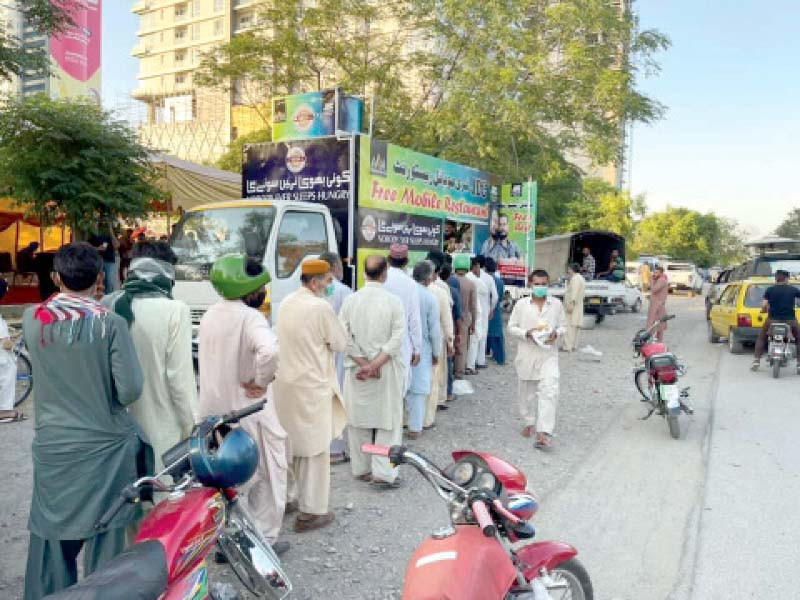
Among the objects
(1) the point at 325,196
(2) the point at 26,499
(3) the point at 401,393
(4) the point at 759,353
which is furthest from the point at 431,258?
(4) the point at 759,353

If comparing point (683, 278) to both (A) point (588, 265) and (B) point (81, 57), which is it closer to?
(A) point (588, 265)

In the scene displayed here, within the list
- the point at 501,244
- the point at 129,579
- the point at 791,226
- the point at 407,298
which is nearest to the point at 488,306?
the point at 501,244

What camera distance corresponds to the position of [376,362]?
16.3 ft

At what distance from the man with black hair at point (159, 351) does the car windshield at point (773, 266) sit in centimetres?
1541

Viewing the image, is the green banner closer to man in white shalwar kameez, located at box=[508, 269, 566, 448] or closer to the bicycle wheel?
man in white shalwar kameez, located at box=[508, 269, 566, 448]

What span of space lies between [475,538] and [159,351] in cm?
184

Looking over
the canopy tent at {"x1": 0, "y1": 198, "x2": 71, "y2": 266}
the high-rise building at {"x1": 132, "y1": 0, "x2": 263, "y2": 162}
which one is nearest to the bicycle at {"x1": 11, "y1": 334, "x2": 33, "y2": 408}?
the canopy tent at {"x1": 0, "y1": 198, "x2": 71, "y2": 266}

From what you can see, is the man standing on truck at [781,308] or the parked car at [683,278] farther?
the parked car at [683,278]

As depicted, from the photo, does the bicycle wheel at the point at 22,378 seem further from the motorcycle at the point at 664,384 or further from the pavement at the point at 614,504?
the motorcycle at the point at 664,384

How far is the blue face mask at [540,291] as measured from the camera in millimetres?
6418

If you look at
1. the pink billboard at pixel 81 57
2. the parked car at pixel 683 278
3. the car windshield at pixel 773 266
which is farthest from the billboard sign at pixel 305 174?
the parked car at pixel 683 278

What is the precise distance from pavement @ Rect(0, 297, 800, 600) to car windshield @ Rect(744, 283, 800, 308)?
423 centimetres

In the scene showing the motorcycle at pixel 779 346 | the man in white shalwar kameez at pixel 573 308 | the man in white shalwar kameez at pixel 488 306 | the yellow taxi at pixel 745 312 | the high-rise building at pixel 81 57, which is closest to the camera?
the man in white shalwar kameez at pixel 488 306

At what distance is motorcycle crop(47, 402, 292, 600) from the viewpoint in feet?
6.50
